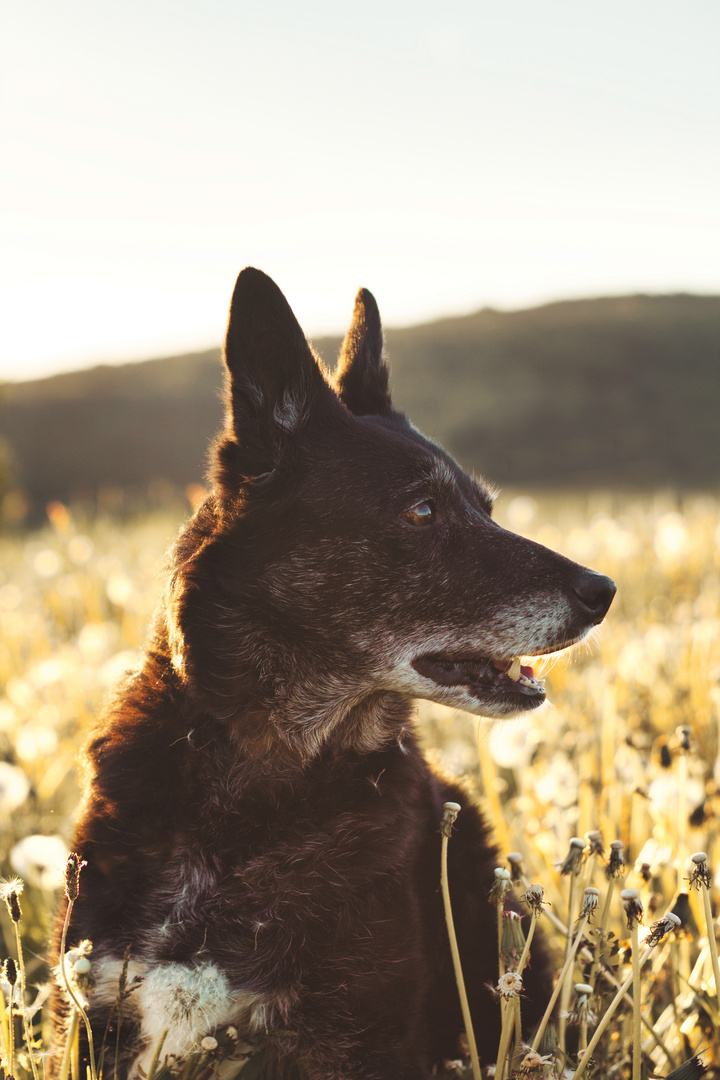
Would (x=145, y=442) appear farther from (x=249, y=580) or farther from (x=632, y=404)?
(x=249, y=580)

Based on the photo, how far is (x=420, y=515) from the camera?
2527 mm

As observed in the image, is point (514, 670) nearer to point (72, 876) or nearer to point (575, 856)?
point (575, 856)

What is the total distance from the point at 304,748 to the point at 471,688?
1.92 feet

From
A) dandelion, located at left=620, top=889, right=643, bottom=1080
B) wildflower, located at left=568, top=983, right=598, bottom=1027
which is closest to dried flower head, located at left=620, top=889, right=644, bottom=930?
dandelion, located at left=620, top=889, right=643, bottom=1080

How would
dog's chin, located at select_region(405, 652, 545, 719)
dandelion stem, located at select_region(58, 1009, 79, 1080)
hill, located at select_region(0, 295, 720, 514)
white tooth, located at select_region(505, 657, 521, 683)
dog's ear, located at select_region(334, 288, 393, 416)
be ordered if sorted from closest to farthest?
dandelion stem, located at select_region(58, 1009, 79, 1080), dog's chin, located at select_region(405, 652, 545, 719), white tooth, located at select_region(505, 657, 521, 683), dog's ear, located at select_region(334, 288, 393, 416), hill, located at select_region(0, 295, 720, 514)

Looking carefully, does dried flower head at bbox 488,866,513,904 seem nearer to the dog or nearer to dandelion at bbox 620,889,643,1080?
dandelion at bbox 620,889,643,1080

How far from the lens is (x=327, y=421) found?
2600mm

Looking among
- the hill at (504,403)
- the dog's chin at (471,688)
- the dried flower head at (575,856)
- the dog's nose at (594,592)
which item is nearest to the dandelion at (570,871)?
the dried flower head at (575,856)

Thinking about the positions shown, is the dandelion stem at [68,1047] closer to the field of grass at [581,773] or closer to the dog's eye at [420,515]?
the field of grass at [581,773]

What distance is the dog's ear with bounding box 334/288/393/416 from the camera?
311 centimetres

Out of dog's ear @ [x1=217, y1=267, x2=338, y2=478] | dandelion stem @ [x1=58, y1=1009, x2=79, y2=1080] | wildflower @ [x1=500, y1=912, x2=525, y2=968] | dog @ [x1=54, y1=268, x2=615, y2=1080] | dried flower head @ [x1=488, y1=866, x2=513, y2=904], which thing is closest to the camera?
dandelion stem @ [x1=58, y1=1009, x2=79, y2=1080]

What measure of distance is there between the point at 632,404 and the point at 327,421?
51.7 meters

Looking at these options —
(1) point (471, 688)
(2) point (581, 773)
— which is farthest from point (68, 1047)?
(2) point (581, 773)

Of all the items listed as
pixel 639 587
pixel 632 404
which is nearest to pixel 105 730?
pixel 639 587
